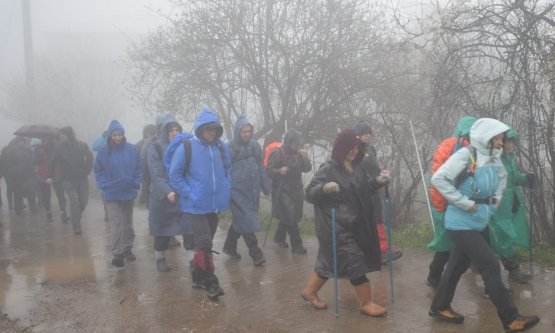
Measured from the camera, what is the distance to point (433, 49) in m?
7.45

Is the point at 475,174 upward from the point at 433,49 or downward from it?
downward

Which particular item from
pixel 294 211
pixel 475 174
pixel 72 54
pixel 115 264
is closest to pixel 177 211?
pixel 115 264

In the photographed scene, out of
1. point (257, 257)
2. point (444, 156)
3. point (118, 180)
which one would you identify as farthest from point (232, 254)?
point (444, 156)

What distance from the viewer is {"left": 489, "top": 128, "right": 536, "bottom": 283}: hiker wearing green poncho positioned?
209 inches

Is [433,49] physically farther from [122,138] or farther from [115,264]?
[115,264]

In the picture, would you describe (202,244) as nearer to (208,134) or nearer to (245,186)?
(208,134)

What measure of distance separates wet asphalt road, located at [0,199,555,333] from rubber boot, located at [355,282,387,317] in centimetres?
6

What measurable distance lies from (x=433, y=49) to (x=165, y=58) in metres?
6.60

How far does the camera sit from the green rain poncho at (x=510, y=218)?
5305mm

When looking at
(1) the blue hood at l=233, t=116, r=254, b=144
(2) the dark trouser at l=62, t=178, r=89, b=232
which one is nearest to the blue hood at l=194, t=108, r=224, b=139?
(1) the blue hood at l=233, t=116, r=254, b=144

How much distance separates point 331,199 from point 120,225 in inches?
136

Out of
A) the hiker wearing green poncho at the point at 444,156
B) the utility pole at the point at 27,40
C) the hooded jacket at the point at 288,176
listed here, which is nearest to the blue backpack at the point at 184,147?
the hooded jacket at the point at 288,176

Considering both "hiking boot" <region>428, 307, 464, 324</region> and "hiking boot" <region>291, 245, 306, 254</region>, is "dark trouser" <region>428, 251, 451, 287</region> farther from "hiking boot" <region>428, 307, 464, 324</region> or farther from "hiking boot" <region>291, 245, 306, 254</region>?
"hiking boot" <region>291, 245, 306, 254</region>

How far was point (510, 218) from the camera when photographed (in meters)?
5.36
